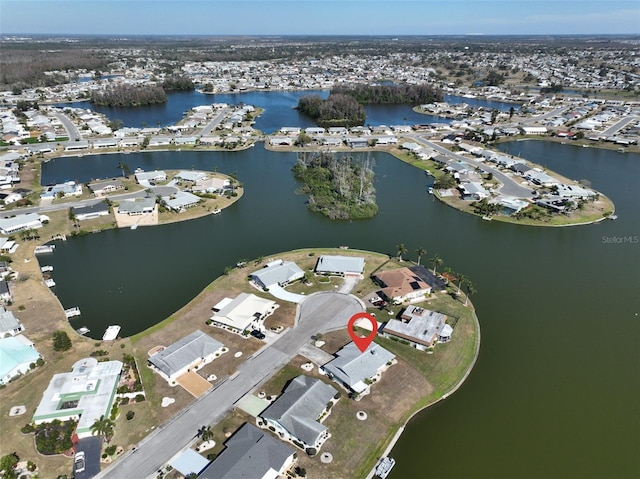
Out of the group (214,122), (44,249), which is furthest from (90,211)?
(214,122)

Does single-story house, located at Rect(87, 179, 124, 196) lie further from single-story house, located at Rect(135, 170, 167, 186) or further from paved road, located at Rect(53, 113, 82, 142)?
paved road, located at Rect(53, 113, 82, 142)

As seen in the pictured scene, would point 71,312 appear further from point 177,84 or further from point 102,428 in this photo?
point 177,84

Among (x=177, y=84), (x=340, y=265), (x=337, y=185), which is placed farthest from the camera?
(x=177, y=84)

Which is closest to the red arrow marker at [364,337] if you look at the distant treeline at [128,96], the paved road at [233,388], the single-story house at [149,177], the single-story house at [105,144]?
the paved road at [233,388]

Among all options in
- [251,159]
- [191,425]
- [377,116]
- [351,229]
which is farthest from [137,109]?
[191,425]

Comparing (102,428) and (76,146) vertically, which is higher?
(76,146)

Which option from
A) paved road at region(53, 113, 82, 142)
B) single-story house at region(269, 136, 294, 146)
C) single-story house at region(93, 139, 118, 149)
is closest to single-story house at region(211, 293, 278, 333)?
single-story house at region(269, 136, 294, 146)
